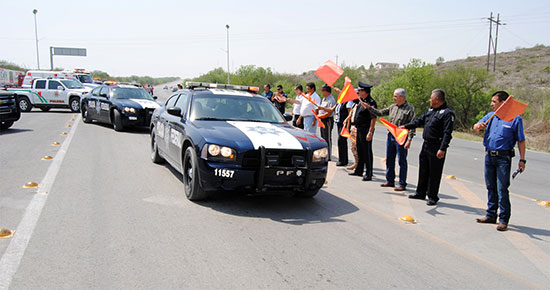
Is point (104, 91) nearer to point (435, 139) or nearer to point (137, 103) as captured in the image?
point (137, 103)

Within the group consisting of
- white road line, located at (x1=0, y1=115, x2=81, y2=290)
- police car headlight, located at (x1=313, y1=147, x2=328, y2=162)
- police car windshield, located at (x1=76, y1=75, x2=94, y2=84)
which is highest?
police car windshield, located at (x1=76, y1=75, x2=94, y2=84)

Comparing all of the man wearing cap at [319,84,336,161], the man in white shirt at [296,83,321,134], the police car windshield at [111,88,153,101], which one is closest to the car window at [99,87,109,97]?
the police car windshield at [111,88,153,101]

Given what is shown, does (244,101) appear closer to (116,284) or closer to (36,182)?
(36,182)

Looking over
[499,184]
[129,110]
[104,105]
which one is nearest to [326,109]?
[499,184]

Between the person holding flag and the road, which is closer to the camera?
the road

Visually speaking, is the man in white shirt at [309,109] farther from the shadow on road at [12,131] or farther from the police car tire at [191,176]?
the shadow on road at [12,131]

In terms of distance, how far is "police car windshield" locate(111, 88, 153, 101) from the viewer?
15734 millimetres

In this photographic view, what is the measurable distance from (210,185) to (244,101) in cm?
220

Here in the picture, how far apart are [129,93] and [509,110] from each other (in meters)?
13.7

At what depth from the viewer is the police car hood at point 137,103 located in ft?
48.1

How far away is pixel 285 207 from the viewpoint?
20.1 feet

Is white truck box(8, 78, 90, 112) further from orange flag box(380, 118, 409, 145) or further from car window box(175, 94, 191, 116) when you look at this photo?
orange flag box(380, 118, 409, 145)

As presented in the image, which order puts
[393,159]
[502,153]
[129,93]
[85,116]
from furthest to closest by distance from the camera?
[85,116] < [129,93] < [393,159] < [502,153]

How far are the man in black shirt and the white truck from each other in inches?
786
